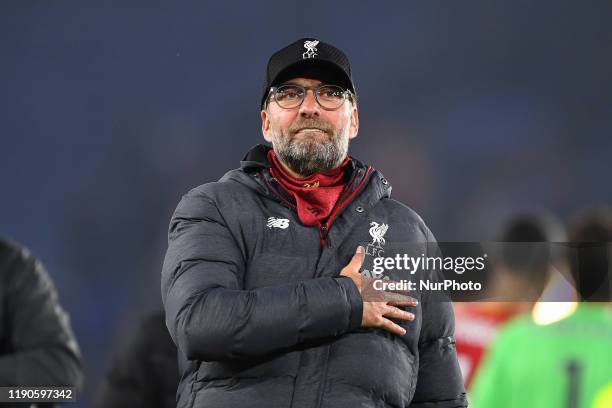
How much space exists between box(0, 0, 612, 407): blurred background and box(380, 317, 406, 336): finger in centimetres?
168

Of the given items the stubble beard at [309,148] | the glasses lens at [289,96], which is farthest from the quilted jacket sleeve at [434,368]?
the glasses lens at [289,96]

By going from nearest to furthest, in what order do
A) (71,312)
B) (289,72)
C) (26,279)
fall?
1. (289,72)
2. (26,279)
3. (71,312)

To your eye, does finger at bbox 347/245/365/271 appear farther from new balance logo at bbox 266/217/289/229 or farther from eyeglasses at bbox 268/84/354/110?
eyeglasses at bbox 268/84/354/110

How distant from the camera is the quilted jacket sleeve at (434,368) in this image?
6.10 feet

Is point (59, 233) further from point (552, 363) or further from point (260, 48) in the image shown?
point (552, 363)

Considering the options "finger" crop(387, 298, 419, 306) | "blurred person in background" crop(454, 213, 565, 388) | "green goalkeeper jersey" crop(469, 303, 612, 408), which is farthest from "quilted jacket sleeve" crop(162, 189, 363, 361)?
"blurred person in background" crop(454, 213, 565, 388)

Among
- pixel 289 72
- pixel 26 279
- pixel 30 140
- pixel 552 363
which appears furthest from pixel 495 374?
pixel 30 140

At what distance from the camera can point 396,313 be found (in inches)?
66.9

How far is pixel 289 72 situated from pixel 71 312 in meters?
1.72

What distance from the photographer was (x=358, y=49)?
140 inches

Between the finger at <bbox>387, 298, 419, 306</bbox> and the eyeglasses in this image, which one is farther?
the eyeglasses

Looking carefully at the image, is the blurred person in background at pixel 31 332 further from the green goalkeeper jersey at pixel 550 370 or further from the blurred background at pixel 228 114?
the green goalkeeper jersey at pixel 550 370

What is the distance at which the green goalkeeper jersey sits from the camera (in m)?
1.74

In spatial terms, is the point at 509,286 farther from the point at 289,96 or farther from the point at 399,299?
the point at 289,96
